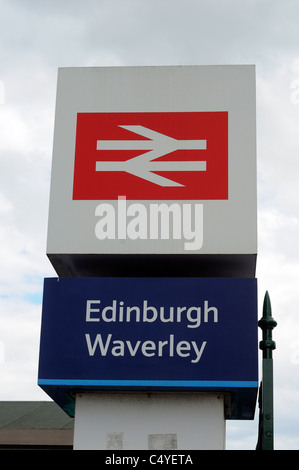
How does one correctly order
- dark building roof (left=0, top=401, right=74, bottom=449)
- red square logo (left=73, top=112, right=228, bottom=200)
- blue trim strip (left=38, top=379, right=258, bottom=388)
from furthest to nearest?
dark building roof (left=0, top=401, right=74, bottom=449) → red square logo (left=73, top=112, right=228, bottom=200) → blue trim strip (left=38, top=379, right=258, bottom=388)

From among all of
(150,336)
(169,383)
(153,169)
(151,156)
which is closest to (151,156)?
(151,156)

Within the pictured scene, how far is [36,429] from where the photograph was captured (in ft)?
100

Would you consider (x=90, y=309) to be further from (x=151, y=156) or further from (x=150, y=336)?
(x=151, y=156)

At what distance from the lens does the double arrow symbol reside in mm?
12305

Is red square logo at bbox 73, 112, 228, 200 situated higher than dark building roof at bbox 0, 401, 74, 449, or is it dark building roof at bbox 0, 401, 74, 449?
red square logo at bbox 73, 112, 228, 200

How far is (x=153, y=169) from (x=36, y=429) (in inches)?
815

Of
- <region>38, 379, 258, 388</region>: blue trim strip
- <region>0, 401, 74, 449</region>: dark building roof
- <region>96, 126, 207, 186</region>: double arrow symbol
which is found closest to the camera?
<region>38, 379, 258, 388</region>: blue trim strip

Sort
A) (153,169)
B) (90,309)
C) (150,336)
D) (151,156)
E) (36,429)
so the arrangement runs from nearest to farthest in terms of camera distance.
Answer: (150,336) < (90,309) < (153,169) < (151,156) < (36,429)

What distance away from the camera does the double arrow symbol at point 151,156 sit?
40.4ft

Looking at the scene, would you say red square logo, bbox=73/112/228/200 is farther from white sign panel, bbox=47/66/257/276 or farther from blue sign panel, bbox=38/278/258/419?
blue sign panel, bbox=38/278/258/419

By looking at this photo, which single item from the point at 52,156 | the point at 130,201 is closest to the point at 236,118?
the point at 130,201

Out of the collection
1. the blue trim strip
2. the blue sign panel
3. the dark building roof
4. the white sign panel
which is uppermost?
the white sign panel

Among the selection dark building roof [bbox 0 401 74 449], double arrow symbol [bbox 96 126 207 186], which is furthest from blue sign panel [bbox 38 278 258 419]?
dark building roof [bbox 0 401 74 449]

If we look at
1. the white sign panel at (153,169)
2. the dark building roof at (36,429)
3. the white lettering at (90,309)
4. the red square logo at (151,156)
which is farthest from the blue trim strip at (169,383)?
the dark building roof at (36,429)
